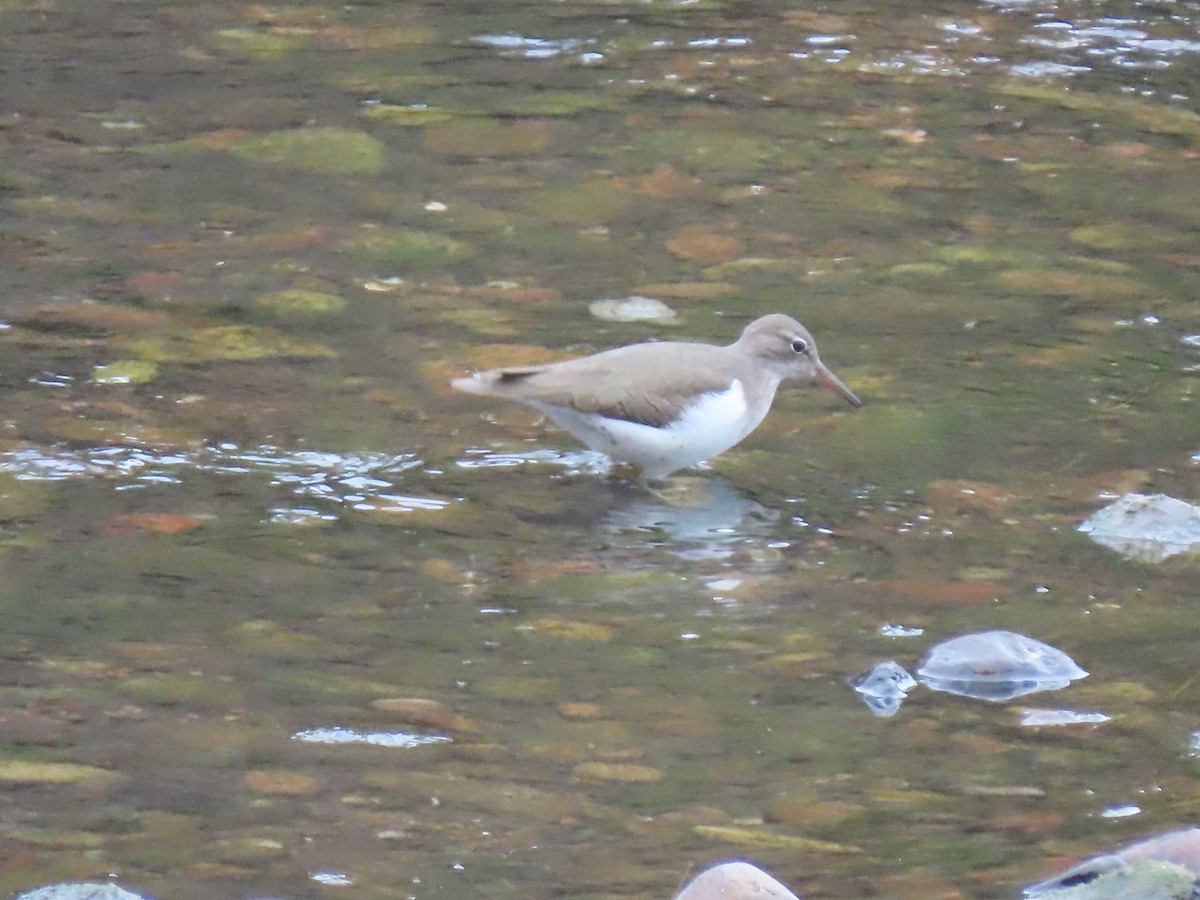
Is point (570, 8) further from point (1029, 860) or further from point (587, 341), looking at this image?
point (1029, 860)

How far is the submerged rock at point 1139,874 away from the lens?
385cm

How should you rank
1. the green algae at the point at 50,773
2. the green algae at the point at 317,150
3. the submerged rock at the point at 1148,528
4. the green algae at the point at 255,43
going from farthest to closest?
1. the green algae at the point at 255,43
2. the green algae at the point at 317,150
3. the submerged rock at the point at 1148,528
4. the green algae at the point at 50,773

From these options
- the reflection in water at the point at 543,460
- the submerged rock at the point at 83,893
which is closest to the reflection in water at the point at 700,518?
the reflection in water at the point at 543,460

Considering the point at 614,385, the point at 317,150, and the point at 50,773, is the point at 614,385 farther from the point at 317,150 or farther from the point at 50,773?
the point at 317,150

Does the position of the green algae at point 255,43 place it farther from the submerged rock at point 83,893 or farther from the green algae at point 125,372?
the submerged rock at point 83,893

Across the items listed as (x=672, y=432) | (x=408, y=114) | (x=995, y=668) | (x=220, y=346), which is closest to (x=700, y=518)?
(x=672, y=432)

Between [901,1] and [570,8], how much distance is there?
6.40ft

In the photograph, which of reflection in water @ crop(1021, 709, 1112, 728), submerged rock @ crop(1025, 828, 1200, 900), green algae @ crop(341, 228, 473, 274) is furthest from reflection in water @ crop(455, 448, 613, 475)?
submerged rock @ crop(1025, 828, 1200, 900)

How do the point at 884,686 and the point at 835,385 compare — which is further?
the point at 835,385

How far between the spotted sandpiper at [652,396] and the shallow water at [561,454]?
0.18 metres

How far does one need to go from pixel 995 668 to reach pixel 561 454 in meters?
2.09

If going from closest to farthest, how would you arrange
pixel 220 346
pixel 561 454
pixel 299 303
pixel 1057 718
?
pixel 1057 718, pixel 561 454, pixel 220 346, pixel 299 303

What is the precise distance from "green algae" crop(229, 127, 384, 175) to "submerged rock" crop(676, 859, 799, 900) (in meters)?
5.80

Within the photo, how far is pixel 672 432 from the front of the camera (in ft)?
21.3
